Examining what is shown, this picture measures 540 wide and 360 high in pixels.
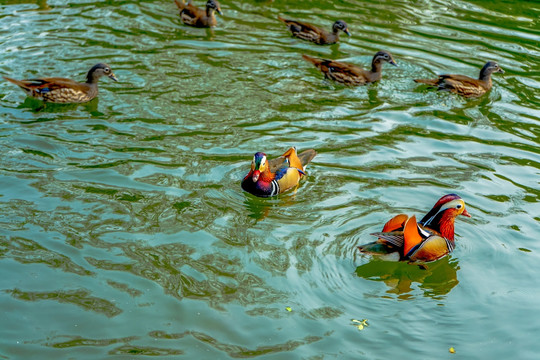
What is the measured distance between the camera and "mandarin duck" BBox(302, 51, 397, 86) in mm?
12555

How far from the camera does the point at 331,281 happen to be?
24.7 feet

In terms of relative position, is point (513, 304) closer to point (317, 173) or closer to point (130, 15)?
point (317, 173)

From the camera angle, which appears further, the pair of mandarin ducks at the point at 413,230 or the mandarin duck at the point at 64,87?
the mandarin duck at the point at 64,87

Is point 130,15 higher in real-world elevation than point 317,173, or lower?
higher

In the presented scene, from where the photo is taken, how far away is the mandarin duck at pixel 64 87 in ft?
36.4

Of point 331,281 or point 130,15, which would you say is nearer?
point 331,281

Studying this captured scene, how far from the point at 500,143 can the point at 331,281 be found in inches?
192

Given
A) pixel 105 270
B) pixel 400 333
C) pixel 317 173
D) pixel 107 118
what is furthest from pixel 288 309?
pixel 107 118

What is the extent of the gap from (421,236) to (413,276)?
0.46 meters

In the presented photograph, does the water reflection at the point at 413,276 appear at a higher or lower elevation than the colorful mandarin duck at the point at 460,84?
lower

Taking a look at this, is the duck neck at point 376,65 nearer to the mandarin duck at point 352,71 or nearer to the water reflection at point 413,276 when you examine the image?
the mandarin duck at point 352,71

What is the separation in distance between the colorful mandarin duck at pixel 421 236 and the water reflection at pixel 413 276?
126mm

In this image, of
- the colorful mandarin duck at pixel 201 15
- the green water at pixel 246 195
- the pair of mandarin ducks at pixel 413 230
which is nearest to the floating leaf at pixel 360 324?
the green water at pixel 246 195

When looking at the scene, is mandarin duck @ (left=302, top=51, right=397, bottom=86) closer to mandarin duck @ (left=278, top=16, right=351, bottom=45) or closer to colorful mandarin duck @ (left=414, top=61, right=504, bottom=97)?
colorful mandarin duck @ (left=414, top=61, right=504, bottom=97)
